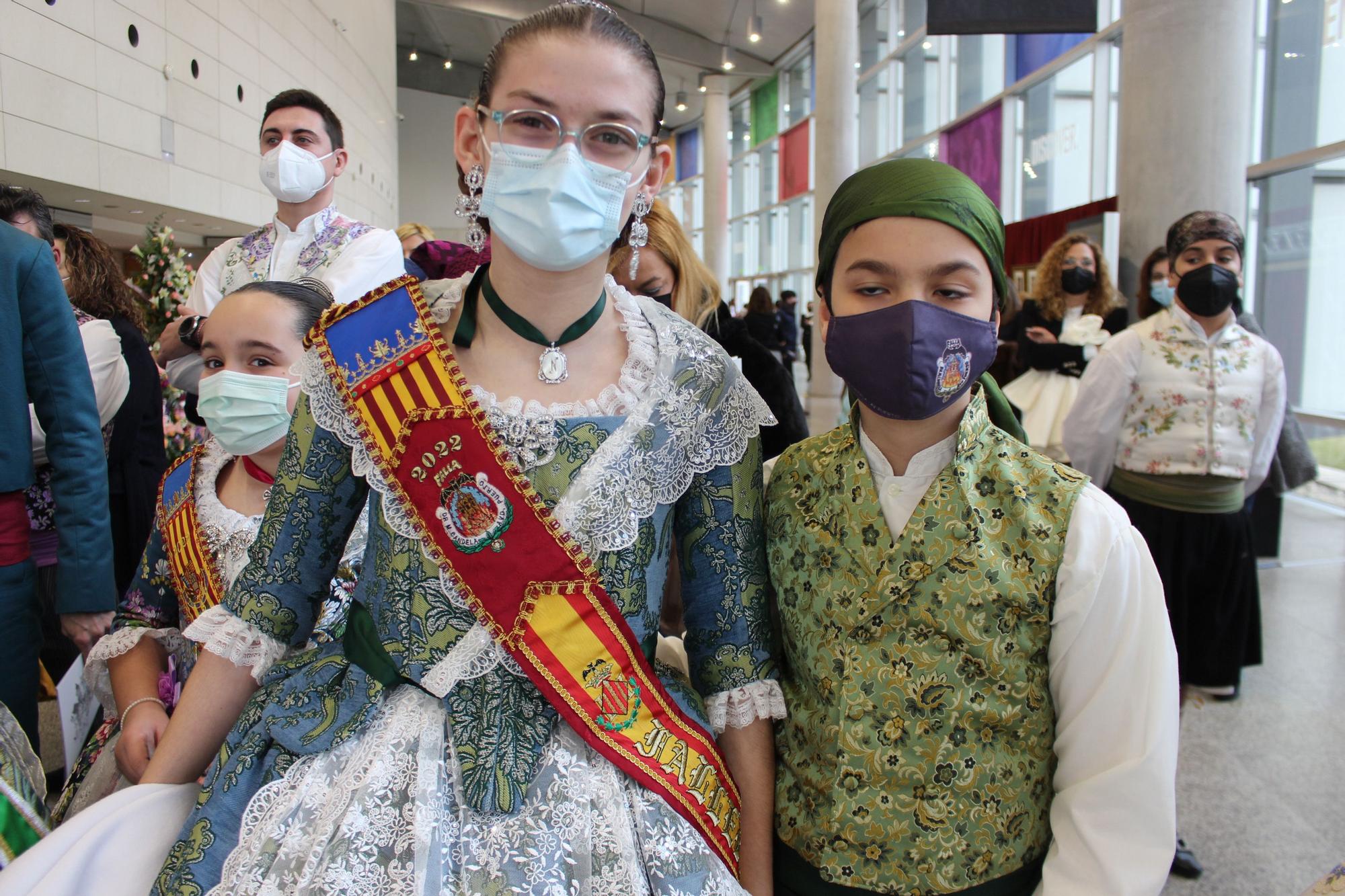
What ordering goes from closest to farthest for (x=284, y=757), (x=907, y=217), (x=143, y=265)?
(x=284, y=757)
(x=907, y=217)
(x=143, y=265)

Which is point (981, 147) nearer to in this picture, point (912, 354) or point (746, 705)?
point (912, 354)

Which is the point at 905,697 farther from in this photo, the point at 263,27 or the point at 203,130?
the point at 263,27

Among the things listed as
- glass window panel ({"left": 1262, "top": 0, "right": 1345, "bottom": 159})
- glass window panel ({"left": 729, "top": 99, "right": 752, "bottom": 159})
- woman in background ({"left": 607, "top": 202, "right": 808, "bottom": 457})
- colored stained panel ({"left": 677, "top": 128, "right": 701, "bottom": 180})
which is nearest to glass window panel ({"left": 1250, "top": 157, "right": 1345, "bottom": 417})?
glass window panel ({"left": 1262, "top": 0, "right": 1345, "bottom": 159})

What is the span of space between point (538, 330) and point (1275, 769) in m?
3.04

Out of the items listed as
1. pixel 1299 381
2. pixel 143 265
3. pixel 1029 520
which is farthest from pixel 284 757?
pixel 1299 381

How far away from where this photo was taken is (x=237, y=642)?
1168mm

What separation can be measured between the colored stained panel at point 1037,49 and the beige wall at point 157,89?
7.98 m

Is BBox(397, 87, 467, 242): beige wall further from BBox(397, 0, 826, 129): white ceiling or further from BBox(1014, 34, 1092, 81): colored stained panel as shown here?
BBox(1014, 34, 1092, 81): colored stained panel

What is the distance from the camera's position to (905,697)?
3.83 feet

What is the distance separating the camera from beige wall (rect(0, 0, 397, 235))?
18.8 feet

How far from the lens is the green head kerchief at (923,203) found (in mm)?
1179

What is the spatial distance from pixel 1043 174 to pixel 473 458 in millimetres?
9658

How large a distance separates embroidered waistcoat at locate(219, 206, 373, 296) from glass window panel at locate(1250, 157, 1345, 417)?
19.2 ft

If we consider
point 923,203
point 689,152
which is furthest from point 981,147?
point 689,152
